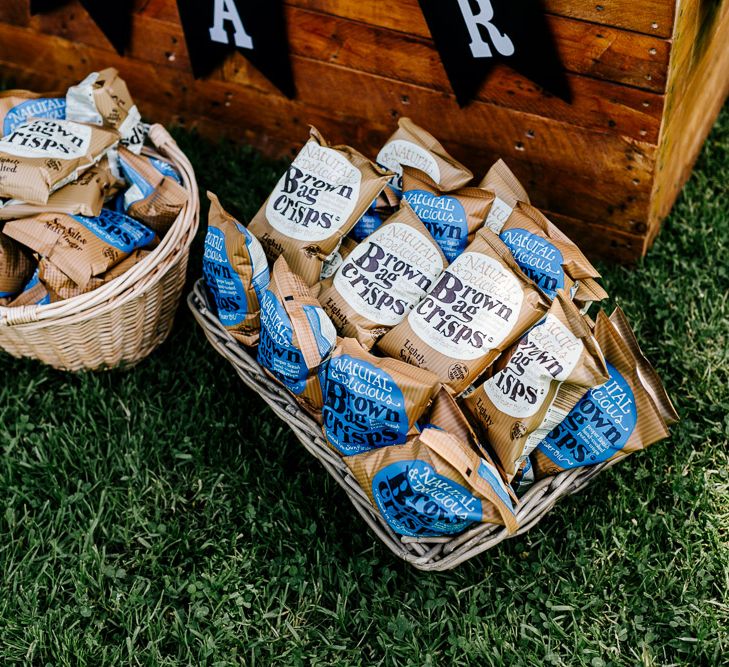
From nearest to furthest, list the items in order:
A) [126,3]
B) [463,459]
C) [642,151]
→ 1. [463,459]
2. [642,151]
3. [126,3]

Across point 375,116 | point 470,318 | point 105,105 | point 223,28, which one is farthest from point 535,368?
point 223,28

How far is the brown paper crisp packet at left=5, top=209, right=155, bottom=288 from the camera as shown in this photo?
2047 mm

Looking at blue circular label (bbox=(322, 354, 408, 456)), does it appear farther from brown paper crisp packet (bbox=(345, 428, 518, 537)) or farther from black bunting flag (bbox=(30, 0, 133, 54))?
black bunting flag (bbox=(30, 0, 133, 54))

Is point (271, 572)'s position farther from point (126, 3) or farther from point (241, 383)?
point (126, 3)

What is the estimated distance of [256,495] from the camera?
82.6 inches

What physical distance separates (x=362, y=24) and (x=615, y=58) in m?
0.72

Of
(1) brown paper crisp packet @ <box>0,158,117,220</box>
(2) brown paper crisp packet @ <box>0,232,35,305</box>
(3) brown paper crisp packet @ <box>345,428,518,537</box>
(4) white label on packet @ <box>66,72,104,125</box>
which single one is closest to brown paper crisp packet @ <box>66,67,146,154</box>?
(4) white label on packet @ <box>66,72,104,125</box>

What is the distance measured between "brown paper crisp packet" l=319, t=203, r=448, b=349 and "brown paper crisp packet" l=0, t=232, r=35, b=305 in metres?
0.79

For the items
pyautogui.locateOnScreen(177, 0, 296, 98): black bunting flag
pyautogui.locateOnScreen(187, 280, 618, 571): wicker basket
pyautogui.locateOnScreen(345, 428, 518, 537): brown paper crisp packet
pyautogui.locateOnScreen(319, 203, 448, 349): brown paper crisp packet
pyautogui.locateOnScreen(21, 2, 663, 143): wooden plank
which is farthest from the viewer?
pyautogui.locateOnScreen(177, 0, 296, 98): black bunting flag

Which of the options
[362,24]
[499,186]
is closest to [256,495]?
[499,186]

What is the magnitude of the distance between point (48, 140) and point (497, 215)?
1164 mm

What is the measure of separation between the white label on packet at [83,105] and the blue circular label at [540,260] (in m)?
1.18

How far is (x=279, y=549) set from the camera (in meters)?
1.98

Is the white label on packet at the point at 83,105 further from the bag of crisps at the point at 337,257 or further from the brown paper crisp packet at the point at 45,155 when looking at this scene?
the bag of crisps at the point at 337,257
